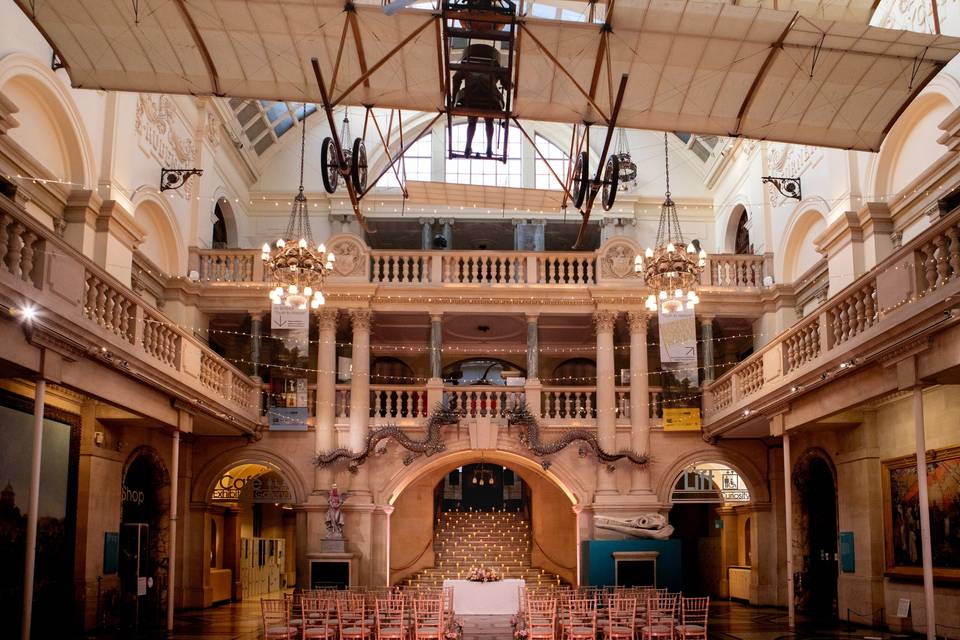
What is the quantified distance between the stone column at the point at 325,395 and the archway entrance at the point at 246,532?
100cm

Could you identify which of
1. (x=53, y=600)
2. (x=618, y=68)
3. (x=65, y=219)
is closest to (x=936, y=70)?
(x=618, y=68)

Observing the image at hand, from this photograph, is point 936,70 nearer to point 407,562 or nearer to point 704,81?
point 704,81

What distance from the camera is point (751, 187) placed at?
75.8 feet

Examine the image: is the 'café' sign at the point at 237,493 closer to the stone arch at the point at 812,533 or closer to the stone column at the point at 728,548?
the stone arch at the point at 812,533

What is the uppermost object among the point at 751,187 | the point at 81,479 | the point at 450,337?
the point at 751,187

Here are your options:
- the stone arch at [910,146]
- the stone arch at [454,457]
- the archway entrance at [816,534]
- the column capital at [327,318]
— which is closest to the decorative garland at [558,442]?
the stone arch at [454,457]

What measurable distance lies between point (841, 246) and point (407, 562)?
43.1 feet

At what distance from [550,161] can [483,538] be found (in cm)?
991

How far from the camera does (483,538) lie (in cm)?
2630

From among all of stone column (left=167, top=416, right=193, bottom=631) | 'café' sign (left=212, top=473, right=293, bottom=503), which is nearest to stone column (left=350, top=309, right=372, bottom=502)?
'café' sign (left=212, top=473, right=293, bottom=503)

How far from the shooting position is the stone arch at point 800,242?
19930mm

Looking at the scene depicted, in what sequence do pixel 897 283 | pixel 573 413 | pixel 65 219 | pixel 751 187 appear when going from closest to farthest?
pixel 897 283
pixel 65 219
pixel 751 187
pixel 573 413

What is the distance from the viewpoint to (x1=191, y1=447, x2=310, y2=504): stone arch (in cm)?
2148

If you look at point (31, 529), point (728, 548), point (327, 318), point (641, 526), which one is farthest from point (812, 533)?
point (31, 529)
